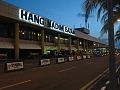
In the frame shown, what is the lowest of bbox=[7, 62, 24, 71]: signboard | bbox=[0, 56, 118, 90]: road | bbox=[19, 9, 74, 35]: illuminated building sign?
bbox=[0, 56, 118, 90]: road

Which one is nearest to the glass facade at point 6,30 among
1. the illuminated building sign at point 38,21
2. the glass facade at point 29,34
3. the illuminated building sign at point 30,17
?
the illuminated building sign at point 30,17

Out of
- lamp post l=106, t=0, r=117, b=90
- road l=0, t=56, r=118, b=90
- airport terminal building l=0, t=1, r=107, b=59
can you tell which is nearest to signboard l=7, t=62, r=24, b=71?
road l=0, t=56, r=118, b=90

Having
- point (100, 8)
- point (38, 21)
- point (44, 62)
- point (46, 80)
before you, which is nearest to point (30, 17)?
point (38, 21)

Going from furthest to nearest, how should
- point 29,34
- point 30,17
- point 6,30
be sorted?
1. point 29,34
2. point 6,30
3. point 30,17

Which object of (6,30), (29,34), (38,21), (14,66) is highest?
(38,21)

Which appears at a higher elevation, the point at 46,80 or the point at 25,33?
the point at 25,33

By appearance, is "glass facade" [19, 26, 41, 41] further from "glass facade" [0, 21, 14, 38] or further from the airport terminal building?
"glass facade" [0, 21, 14, 38]

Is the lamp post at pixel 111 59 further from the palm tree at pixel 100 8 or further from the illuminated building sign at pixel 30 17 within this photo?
the illuminated building sign at pixel 30 17

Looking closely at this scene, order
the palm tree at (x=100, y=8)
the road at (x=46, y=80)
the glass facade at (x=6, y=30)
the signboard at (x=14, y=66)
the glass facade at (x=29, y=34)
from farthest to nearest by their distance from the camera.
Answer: the glass facade at (x=29, y=34) → the glass facade at (x=6, y=30) → the signboard at (x=14, y=66) → the road at (x=46, y=80) → the palm tree at (x=100, y=8)

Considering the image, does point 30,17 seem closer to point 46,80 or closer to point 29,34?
point 29,34

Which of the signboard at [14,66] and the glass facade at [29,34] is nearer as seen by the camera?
the signboard at [14,66]

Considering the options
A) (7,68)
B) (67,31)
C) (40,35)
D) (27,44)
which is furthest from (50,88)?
(67,31)

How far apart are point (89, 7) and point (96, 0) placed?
0.96 metres

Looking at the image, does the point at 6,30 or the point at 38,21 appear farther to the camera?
the point at 38,21
